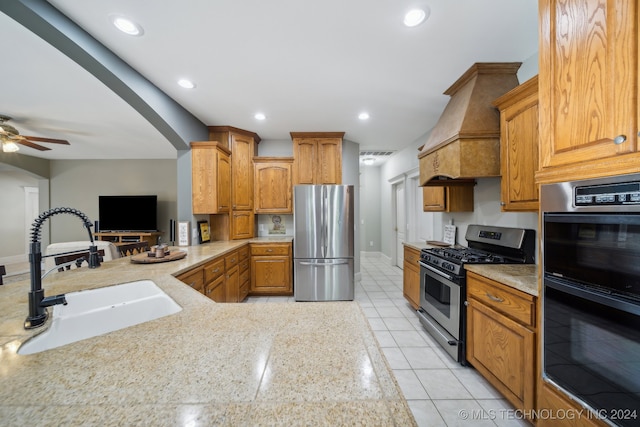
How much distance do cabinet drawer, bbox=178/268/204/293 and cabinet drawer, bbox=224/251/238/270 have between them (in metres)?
0.54

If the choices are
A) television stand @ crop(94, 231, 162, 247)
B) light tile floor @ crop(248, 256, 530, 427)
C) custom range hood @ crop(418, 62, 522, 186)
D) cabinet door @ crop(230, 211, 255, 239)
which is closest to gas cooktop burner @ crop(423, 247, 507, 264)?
custom range hood @ crop(418, 62, 522, 186)

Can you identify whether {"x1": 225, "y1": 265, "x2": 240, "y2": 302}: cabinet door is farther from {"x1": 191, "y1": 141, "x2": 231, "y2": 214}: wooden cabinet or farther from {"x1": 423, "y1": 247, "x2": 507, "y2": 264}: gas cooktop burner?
{"x1": 423, "y1": 247, "x2": 507, "y2": 264}: gas cooktop burner

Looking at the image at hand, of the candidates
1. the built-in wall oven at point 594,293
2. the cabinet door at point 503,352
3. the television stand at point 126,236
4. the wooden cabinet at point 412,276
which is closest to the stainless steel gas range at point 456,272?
the cabinet door at point 503,352

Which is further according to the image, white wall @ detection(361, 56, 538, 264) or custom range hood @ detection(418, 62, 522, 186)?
white wall @ detection(361, 56, 538, 264)

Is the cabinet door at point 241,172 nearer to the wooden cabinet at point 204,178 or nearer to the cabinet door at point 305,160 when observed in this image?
the wooden cabinet at point 204,178

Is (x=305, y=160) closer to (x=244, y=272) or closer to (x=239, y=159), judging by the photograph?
(x=239, y=159)

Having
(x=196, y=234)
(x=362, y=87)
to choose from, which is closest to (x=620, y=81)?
(x=362, y=87)

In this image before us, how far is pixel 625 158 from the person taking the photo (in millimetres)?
897

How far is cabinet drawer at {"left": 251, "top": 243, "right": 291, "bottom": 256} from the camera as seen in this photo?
348cm

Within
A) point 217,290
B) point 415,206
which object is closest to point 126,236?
point 217,290

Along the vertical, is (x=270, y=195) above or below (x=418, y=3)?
below

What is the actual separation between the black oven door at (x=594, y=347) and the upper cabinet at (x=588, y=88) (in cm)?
54

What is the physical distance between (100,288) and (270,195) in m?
2.64

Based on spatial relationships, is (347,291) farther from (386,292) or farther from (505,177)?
(505,177)
